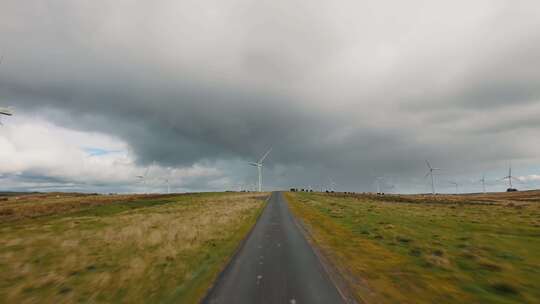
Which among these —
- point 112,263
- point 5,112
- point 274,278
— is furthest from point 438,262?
point 5,112

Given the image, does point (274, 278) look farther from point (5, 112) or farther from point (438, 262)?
point (5, 112)

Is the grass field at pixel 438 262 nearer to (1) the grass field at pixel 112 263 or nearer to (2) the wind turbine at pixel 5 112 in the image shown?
(1) the grass field at pixel 112 263

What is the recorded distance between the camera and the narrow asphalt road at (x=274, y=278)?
396 inches

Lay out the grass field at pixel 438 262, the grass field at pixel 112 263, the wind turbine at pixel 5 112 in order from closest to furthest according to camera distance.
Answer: the grass field at pixel 438 262, the grass field at pixel 112 263, the wind turbine at pixel 5 112

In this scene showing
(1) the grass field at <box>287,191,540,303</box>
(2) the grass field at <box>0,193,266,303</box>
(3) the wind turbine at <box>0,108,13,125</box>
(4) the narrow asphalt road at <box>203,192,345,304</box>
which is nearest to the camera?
(4) the narrow asphalt road at <box>203,192,345,304</box>

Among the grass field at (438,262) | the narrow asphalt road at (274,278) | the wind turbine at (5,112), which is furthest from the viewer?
the wind turbine at (5,112)

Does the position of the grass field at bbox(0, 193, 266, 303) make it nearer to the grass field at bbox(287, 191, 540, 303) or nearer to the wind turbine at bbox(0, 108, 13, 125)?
the grass field at bbox(287, 191, 540, 303)

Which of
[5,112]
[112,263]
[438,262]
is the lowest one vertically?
[112,263]

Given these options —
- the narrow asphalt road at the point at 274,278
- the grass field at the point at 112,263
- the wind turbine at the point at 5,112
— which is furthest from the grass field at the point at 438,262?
the wind turbine at the point at 5,112

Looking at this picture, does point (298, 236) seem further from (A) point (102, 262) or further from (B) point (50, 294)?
(B) point (50, 294)

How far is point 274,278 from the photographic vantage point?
1233 centimetres

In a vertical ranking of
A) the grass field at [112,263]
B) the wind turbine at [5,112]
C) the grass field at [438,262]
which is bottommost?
the grass field at [112,263]

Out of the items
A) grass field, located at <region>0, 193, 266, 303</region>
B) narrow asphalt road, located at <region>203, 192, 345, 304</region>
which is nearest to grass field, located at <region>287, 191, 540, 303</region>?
narrow asphalt road, located at <region>203, 192, 345, 304</region>

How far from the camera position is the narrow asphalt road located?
1005 centimetres
